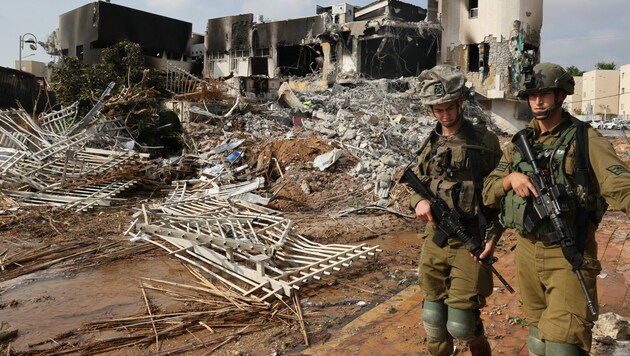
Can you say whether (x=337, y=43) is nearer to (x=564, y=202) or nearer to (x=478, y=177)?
(x=478, y=177)

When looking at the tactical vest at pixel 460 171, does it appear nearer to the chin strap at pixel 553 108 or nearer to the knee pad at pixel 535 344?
the chin strap at pixel 553 108

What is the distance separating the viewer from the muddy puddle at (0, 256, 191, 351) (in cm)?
377

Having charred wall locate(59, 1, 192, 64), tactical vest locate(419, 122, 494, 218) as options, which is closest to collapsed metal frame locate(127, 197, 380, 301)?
tactical vest locate(419, 122, 494, 218)

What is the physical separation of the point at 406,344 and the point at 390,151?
716cm

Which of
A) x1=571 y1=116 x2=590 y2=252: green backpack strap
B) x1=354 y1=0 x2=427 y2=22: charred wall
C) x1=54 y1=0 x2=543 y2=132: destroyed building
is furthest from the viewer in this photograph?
x1=354 y1=0 x2=427 y2=22: charred wall

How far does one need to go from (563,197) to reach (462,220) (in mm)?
598

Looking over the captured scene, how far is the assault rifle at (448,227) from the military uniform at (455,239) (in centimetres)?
4

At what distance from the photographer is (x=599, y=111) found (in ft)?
153

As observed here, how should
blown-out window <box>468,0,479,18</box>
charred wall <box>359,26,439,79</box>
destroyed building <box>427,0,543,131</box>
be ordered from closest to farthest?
1. destroyed building <box>427,0,543,131</box>
2. blown-out window <box>468,0,479,18</box>
3. charred wall <box>359,26,439,79</box>

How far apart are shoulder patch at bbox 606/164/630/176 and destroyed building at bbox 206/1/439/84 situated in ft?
67.5

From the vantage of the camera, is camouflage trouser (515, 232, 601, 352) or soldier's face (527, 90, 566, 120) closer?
camouflage trouser (515, 232, 601, 352)

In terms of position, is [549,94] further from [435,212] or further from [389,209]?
[389,209]

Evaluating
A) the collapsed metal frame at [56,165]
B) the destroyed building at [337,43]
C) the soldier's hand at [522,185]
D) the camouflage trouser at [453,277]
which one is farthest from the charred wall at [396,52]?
the soldier's hand at [522,185]

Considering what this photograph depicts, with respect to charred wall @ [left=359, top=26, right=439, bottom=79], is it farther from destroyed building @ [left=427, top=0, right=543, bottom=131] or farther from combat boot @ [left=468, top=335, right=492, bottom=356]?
combat boot @ [left=468, top=335, right=492, bottom=356]
